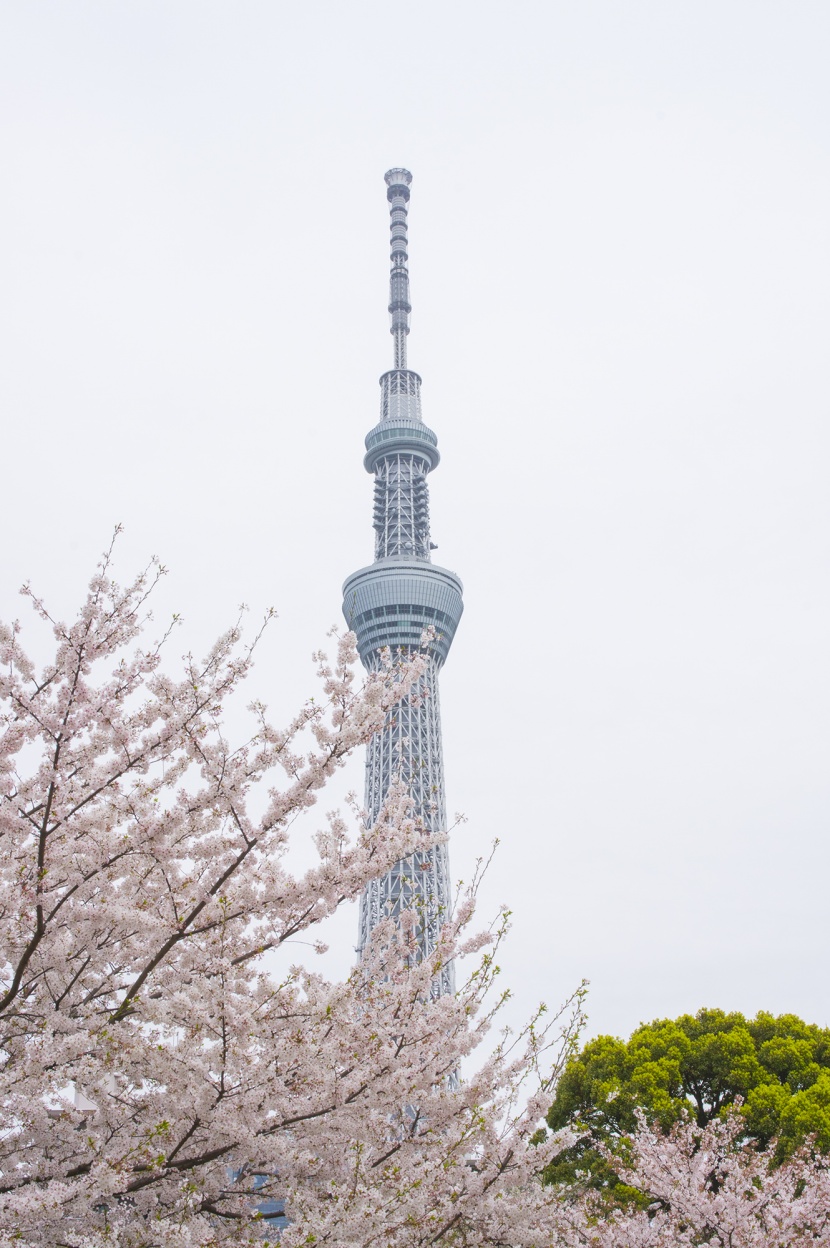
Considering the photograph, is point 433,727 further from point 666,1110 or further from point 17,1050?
point 17,1050

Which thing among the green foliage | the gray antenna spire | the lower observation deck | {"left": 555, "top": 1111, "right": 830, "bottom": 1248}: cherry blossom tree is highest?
the gray antenna spire

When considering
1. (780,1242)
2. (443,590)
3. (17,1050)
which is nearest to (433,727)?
(443,590)

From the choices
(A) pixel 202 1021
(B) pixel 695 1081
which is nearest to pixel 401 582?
(B) pixel 695 1081

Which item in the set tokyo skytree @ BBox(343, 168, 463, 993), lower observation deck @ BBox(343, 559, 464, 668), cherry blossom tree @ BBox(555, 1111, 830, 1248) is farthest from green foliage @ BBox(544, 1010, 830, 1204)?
lower observation deck @ BBox(343, 559, 464, 668)

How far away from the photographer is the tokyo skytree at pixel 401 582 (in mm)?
73938

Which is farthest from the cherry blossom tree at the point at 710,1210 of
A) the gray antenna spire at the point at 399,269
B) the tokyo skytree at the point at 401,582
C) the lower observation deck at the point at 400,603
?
the gray antenna spire at the point at 399,269

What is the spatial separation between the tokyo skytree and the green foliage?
39.0 m

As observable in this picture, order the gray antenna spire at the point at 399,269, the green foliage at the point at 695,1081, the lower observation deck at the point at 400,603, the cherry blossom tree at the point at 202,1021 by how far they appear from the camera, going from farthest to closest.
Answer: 1. the gray antenna spire at the point at 399,269
2. the lower observation deck at the point at 400,603
3. the green foliage at the point at 695,1081
4. the cherry blossom tree at the point at 202,1021

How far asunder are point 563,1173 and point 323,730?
18.6 metres

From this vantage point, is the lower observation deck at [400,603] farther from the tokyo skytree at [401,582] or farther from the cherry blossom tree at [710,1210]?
the cherry blossom tree at [710,1210]

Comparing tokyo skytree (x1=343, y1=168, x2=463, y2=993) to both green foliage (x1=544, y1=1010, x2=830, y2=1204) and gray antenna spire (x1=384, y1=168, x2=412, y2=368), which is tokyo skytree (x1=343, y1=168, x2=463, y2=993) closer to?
gray antenna spire (x1=384, y1=168, x2=412, y2=368)

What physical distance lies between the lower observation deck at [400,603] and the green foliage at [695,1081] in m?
54.9

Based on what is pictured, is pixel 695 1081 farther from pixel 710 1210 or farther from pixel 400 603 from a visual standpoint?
pixel 400 603

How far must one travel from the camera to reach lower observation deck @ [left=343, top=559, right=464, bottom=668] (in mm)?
78312
